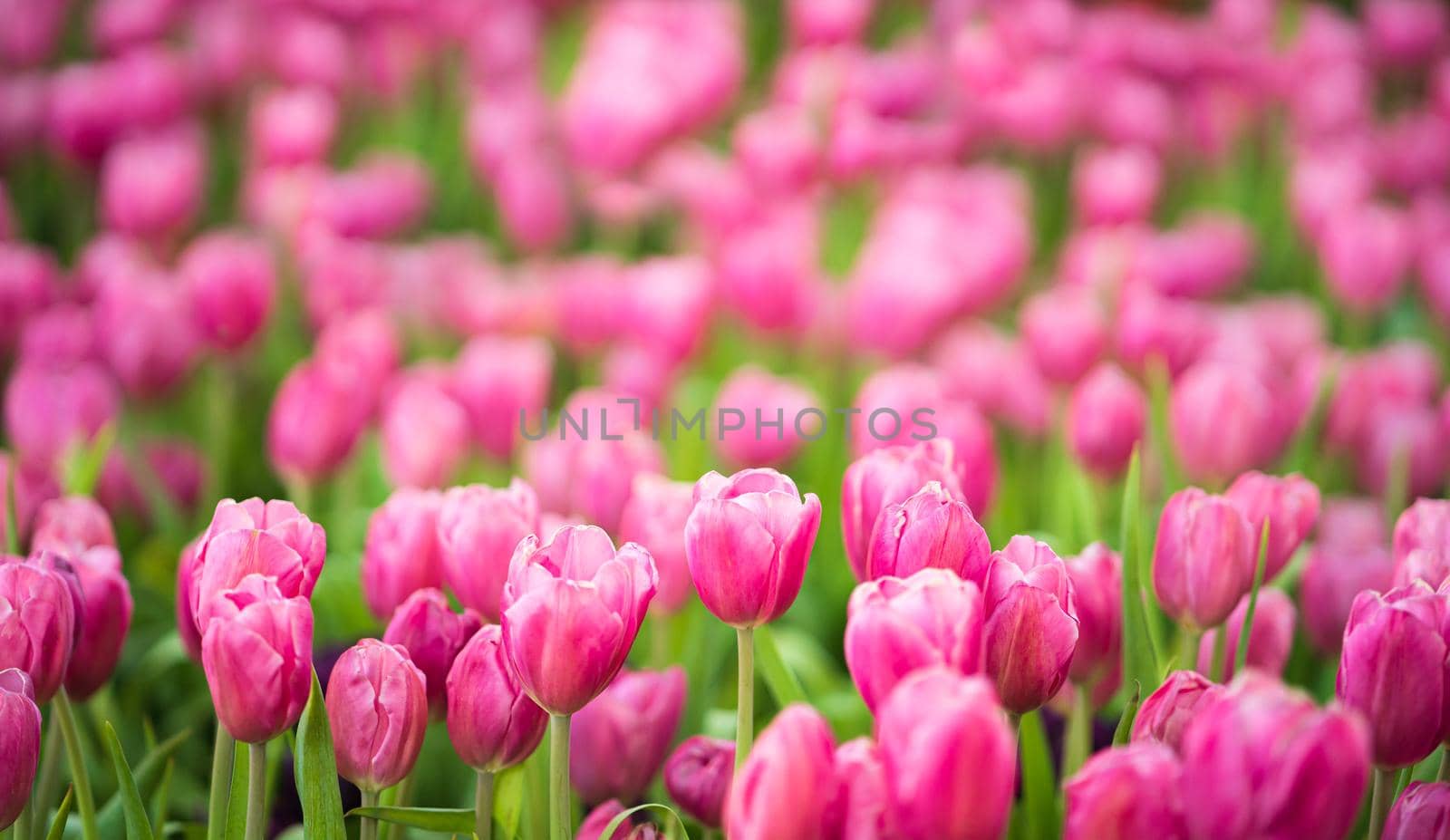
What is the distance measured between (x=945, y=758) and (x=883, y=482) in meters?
0.27

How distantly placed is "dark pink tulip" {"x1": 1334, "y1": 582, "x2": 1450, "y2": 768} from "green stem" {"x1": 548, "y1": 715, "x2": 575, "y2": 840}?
1.37 feet

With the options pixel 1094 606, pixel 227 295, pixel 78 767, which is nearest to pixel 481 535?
pixel 78 767

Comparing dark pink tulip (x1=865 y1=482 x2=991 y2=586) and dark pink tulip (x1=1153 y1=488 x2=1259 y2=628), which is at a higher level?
dark pink tulip (x1=865 y1=482 x2=991 y2=586)

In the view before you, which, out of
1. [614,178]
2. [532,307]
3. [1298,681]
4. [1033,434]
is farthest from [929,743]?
[614,178]

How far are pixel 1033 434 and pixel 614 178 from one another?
787 mm

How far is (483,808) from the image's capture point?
2.43 ft

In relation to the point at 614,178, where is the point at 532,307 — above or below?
below

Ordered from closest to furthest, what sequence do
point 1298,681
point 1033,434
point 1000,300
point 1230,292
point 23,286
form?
point 1298,681 → point 23,286 → point 1033,434 → point 1000,300 → point 1230,292

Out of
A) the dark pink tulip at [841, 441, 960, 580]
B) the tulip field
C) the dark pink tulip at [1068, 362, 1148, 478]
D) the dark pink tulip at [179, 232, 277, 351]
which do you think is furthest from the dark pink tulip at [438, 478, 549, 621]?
the dark pink tulip at [179, 232, 277, 351]

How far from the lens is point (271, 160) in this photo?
1965mm

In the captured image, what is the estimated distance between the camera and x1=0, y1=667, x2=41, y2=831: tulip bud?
0.66 m

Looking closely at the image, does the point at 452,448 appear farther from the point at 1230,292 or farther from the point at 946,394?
the point at 1230,292

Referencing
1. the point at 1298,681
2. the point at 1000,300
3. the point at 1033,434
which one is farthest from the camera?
the point at 1000,300

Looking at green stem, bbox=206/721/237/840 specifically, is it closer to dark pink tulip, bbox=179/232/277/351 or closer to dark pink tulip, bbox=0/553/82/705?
dark pink tulip, bbox=0/553/82/705
